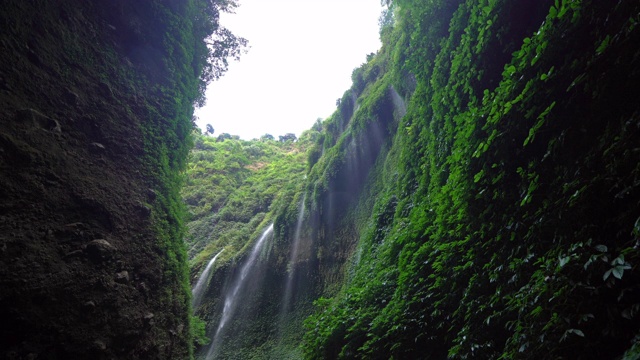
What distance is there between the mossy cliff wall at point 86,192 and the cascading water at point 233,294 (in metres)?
9.46

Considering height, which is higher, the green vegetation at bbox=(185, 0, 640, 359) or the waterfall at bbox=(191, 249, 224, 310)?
the waterfall at bbox=(191, 249, 224, 310)

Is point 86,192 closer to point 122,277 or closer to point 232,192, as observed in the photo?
point 122,277

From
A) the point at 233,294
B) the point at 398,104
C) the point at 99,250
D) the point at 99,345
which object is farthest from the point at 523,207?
the point at 233,294

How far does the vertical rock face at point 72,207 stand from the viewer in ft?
10.7

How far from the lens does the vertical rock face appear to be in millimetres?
3258

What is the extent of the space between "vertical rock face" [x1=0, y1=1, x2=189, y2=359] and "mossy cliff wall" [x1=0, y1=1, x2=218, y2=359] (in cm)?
1

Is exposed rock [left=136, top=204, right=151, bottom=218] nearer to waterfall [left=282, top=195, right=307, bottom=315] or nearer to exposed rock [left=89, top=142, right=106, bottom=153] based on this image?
exposed rock [left=89, top=142, right=106, bottom=153]

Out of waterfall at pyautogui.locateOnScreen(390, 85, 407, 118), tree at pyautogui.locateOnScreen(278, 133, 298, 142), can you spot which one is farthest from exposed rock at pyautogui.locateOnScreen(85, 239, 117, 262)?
tree at pyautogui.locateOnScreen(278, 133, 298, 142)

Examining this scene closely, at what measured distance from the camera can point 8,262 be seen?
312 centimetres

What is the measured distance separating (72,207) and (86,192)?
0.35m

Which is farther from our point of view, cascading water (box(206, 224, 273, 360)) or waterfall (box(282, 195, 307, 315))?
cascading water (box(206, 224, 273, 360))

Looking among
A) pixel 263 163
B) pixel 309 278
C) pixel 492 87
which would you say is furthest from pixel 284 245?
pixel 263 163

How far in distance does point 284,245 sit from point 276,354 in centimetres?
552

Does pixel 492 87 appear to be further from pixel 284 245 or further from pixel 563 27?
pixel 284 245
